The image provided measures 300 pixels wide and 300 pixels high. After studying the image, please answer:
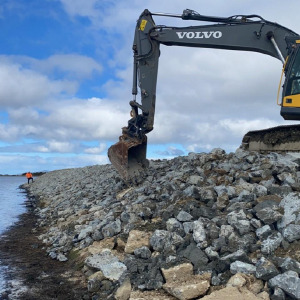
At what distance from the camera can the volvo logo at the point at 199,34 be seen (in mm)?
9195

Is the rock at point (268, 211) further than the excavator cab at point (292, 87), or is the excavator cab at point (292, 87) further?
the excavator cab at point (292, 87)

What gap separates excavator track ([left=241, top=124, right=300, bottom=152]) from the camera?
33.9ft

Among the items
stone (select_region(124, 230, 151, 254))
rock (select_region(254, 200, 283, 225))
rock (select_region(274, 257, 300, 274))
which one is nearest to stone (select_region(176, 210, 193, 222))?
stone (select_region(124, 230, 151, 254))

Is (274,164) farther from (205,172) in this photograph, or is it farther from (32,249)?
(32,249)

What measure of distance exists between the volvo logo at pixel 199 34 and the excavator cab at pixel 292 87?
1.89 metres

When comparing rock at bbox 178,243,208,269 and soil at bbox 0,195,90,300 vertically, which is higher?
rock at bbox 178,243,208,269

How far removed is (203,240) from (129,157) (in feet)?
16.6

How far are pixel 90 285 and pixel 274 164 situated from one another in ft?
14.8

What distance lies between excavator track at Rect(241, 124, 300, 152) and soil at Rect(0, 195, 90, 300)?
6.76m

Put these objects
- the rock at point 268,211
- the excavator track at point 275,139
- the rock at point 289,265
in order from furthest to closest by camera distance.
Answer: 1. the excavator track at point 275,139
2. the rock at point 268,211
3. the rock at point 289,265

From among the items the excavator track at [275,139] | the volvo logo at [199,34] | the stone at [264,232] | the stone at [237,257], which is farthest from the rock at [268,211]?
the excavator track at [275,139]

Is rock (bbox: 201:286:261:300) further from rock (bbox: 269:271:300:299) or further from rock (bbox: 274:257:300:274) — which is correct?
rock (bbox: 274:257:300:274)

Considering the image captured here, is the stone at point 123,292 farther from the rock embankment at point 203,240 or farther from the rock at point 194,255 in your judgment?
the rock at point 194,255

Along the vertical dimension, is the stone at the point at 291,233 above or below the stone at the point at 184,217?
below
